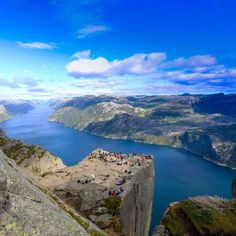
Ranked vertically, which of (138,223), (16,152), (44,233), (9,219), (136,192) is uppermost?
(9,219)

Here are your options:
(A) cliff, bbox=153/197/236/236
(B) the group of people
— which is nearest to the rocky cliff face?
(B) the group of people

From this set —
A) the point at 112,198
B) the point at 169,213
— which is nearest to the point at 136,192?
the point at 112,198

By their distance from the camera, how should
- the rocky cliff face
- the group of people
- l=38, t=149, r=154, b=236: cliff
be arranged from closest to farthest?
1. l=38, t=149, r=154, b=236: cliff
2. the rocky cliff face
3. the group of people

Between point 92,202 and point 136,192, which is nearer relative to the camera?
point 92,202

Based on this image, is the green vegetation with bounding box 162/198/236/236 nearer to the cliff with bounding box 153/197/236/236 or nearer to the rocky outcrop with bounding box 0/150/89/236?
the cliff with bounding box 153/197/236/236

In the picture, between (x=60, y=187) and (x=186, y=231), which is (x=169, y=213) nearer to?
(x=186, y=231)

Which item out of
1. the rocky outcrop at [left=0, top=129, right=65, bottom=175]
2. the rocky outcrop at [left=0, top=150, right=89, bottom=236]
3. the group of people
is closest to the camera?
the rocky outcrop at [left=0, top=150, right=89, bottom=236]

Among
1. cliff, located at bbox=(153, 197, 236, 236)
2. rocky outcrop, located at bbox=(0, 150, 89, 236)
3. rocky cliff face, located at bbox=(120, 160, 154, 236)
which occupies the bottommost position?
rocky cliff face, located at bbox=(120, 160, 154, 236)

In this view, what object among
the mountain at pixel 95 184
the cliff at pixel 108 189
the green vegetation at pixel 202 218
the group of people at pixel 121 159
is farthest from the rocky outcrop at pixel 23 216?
the group of people at pixel 121 159
